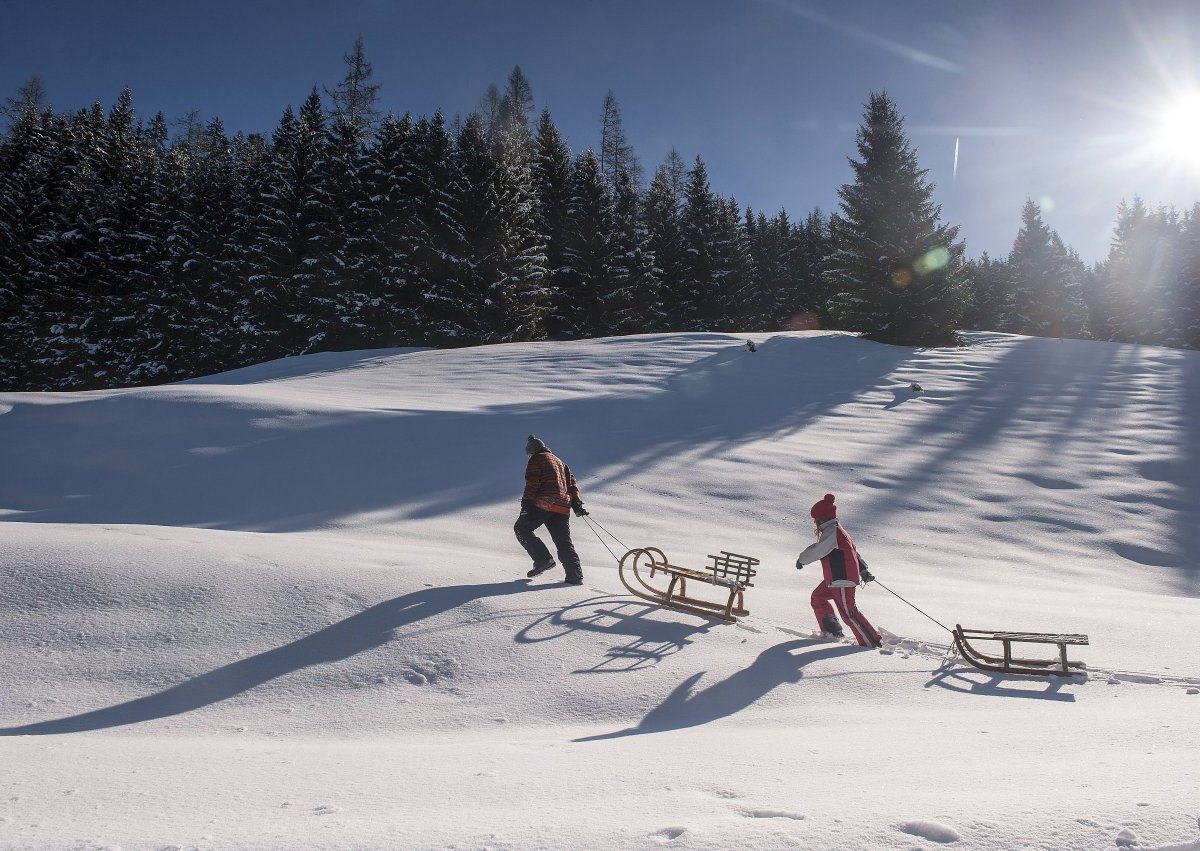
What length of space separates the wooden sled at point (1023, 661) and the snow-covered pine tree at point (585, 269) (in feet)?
101

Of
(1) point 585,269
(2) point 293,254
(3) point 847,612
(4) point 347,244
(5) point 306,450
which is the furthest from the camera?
(1) point 585,269

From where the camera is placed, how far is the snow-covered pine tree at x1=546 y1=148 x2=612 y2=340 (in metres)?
35.6

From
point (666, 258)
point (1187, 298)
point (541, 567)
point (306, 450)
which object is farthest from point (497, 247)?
point (1187, 298)

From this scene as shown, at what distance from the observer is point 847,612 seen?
6535 mm

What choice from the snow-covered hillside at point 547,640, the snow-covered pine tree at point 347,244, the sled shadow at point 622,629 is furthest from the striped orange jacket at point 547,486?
the snow-covered pine tree at point 347,244

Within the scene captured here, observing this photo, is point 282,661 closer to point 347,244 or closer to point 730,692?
point 730,692

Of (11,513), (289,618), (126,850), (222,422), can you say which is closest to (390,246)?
(222,422)

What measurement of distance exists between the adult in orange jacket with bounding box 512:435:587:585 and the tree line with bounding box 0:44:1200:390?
2417cm

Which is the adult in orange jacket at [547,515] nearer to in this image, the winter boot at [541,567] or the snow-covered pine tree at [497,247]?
the winter boot at [541,567]

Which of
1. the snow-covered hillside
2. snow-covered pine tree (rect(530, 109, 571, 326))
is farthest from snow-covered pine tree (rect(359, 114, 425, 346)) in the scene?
the snow-covered hillside

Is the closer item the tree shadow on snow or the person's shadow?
the person's shadow

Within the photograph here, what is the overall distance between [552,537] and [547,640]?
73.7 inches

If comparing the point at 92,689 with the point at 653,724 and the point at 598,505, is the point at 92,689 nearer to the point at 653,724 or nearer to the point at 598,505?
the point at 653,724

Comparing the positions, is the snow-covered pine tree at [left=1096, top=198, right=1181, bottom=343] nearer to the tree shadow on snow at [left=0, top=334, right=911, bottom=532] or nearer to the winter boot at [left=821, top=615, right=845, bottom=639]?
the tree shadow on snow at [left=0, top=334, right=911, bottom=532]
